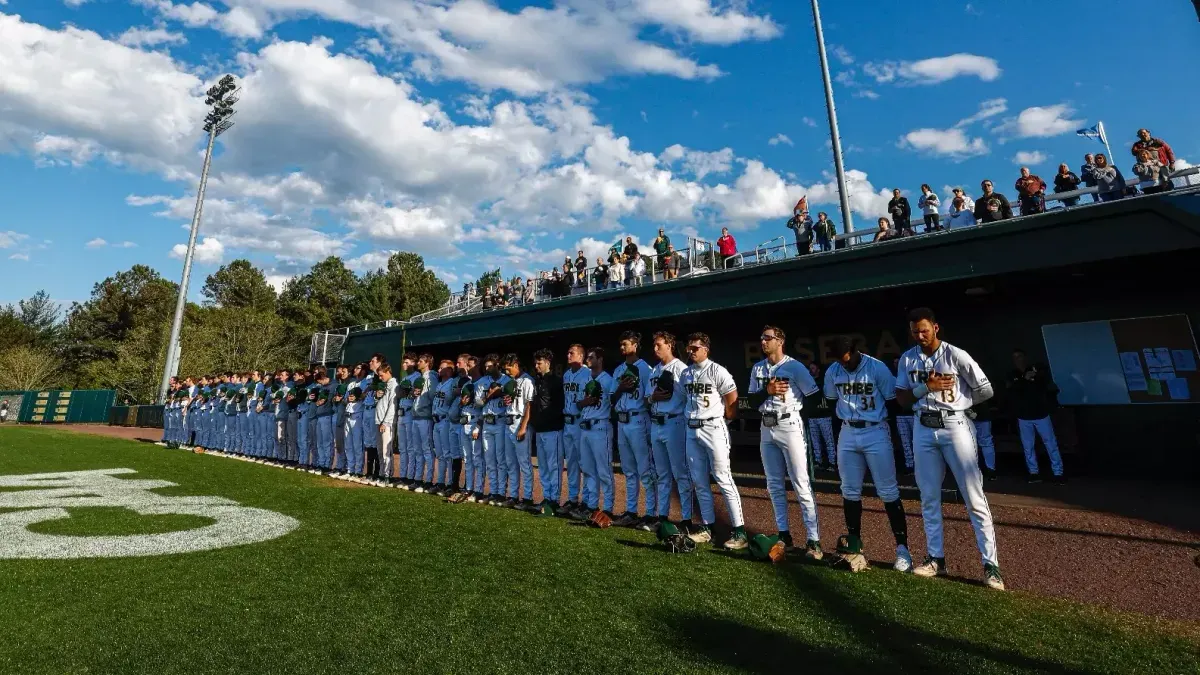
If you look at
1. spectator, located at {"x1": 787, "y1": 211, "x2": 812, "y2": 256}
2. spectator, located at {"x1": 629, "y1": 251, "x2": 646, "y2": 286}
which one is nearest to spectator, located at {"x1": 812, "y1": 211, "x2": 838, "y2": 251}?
spectator, located at {"x1": 787, "y1": 211, "x2": 812, "y2": 256}

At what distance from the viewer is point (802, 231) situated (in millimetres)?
13359

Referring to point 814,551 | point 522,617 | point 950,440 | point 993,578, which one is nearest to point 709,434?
point 814,551

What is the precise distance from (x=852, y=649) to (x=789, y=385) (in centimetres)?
250

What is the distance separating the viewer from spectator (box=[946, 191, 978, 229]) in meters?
11.2

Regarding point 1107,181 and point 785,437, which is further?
point 1107,181

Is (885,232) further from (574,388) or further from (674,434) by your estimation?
(674,434)

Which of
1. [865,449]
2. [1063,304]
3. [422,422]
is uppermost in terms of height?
[1063,304]

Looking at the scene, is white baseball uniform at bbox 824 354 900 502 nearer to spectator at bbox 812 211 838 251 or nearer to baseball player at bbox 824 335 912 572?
baseball player at bbox 824 335 912 572

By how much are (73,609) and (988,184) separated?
1387 cm

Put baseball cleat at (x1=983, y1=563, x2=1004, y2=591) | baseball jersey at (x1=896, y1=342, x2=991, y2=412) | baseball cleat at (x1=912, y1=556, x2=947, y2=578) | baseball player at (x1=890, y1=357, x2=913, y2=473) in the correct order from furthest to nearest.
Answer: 1. baseball player at (x1=890, y1=357, x2=913, y2=473)
2. baseball cleat at (x1=912, y1=556, x2=947, y2=578)
3. baseball jersey at (x1=896, y1=342, x2=991, y2=412)
4. baseball cleat at (x1=983, y1=563, x2=1004, y2=591)

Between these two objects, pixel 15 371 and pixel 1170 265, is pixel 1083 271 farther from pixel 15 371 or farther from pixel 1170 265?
pixel 15 371

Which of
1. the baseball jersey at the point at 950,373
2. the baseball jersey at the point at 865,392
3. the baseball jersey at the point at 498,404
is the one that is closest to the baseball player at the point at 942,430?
the baseball jersey at the point at 950,373

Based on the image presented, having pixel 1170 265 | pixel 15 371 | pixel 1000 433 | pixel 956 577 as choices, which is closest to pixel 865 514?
pixel 956 577

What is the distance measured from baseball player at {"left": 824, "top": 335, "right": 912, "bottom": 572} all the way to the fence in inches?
1687
